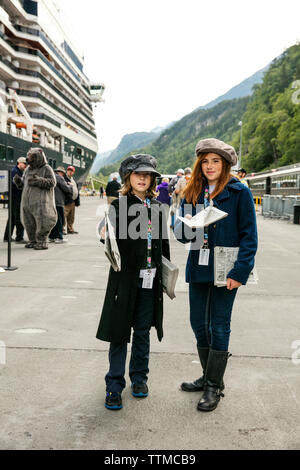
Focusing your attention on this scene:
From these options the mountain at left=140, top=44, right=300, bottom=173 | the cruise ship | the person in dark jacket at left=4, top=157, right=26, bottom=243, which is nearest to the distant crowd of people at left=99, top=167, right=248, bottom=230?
the person in dark jacket at left=4, top=157, right=26, bottom=243

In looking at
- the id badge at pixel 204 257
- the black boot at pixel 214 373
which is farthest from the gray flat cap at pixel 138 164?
the black boot at pixel 214 373

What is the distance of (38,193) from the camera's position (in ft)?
31.5

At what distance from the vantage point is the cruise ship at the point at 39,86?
46281 millimetres

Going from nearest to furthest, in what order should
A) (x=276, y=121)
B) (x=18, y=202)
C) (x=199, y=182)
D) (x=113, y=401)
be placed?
(x=113, y=401), (x=199, y=182), (x=18, y=202), (x=276, y=121)

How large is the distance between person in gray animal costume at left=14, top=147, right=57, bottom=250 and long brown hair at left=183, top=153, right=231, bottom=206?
661 cm

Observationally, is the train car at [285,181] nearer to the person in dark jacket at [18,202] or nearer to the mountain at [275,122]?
the person in dark jacket at [18,202]

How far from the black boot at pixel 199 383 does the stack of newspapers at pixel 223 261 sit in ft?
1.76

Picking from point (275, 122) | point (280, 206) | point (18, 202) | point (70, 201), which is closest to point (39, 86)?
point (275, 122)

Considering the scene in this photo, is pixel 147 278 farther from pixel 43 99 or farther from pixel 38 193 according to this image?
pixel 43 99

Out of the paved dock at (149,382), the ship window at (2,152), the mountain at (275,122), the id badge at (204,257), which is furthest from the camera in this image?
the mountain at (275,122)

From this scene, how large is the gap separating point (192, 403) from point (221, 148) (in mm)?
1626

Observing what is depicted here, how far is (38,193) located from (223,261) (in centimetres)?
712

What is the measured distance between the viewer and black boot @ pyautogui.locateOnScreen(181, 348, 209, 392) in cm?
329
